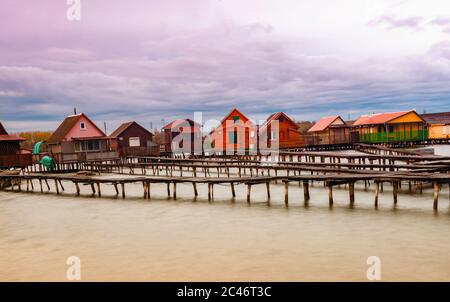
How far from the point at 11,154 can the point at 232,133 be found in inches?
984

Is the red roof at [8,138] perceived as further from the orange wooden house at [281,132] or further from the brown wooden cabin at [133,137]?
the orange wooden house at [281,132]

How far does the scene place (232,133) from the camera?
54.1 metres

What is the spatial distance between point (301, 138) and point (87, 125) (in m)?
27.5

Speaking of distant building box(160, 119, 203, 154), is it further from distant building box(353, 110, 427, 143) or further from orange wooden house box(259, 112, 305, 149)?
distant building box(353, 110, 427, 143)

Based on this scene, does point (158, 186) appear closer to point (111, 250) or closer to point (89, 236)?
point (89, 236)

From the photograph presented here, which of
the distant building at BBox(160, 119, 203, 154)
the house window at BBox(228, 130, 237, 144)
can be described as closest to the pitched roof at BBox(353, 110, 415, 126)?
the house window at BBox(228, 130, 237, 144)

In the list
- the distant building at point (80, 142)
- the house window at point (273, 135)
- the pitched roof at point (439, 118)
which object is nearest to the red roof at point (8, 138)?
the distant building at point (80, 142)

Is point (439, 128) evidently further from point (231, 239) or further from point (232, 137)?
point (231, 239)

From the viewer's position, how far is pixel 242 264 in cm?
1055

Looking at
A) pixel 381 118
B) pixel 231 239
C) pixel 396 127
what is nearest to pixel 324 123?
pixel 381 118

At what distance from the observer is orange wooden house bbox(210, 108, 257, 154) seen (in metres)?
53.8

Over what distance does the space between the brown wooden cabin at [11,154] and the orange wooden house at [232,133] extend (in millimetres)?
21883

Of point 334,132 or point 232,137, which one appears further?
point 334,132
